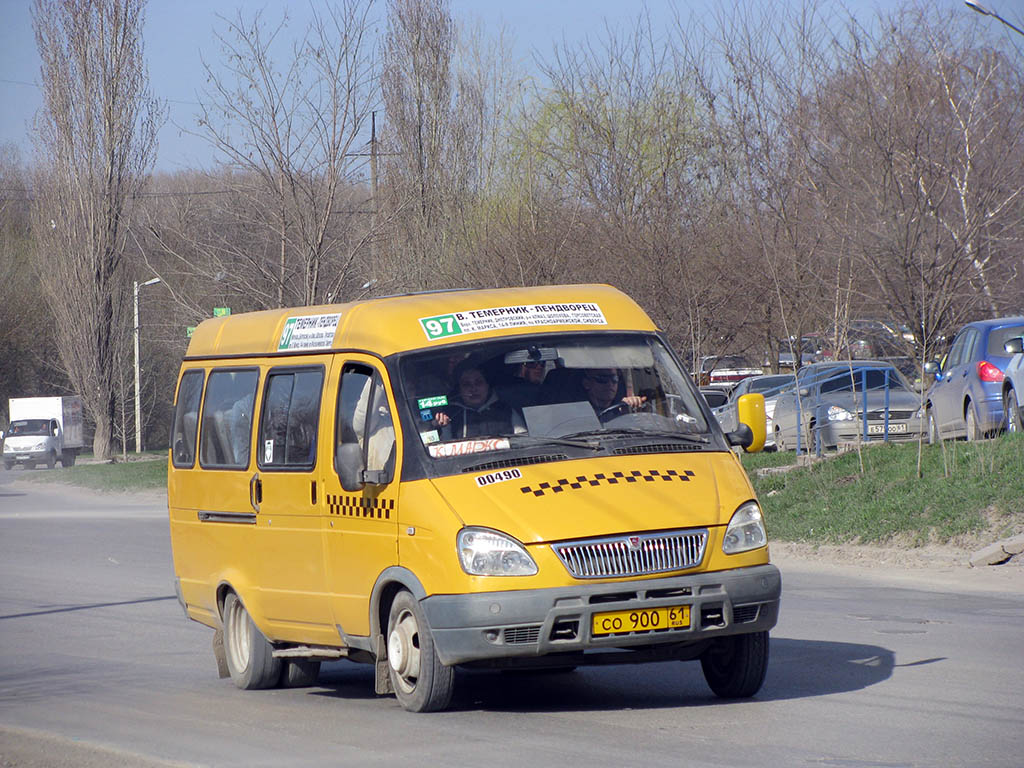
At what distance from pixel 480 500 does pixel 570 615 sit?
71 centimetres

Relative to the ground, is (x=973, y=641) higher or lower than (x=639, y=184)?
lower

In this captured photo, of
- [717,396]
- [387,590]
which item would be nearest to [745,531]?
[387,590]

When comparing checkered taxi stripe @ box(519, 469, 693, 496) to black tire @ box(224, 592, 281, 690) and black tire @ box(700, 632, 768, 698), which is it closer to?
black tire @ box(700, 632, 768, 698)

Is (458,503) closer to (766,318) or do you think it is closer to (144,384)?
(766,318)

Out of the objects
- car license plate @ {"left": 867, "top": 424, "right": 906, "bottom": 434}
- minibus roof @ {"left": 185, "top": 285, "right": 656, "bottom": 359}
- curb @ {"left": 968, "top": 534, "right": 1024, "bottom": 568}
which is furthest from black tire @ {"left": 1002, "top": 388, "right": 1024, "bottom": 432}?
minibus roof @ {"left": 185, "top": 285, "right": 656, "bottom": 359}

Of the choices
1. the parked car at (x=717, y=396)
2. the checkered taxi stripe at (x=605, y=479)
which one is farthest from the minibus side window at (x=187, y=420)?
the parked car at (x=717, y=396)

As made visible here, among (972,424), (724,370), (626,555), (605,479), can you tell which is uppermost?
(724,370)

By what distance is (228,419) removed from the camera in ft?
30.7

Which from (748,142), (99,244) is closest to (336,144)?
(748,142)

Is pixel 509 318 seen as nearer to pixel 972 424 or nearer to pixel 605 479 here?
pixel 605 479

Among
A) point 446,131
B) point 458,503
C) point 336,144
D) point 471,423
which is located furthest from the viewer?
point 446,131

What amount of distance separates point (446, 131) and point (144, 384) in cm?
3074

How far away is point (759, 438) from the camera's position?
26.2ft

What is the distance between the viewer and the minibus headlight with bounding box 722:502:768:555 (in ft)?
23.0
